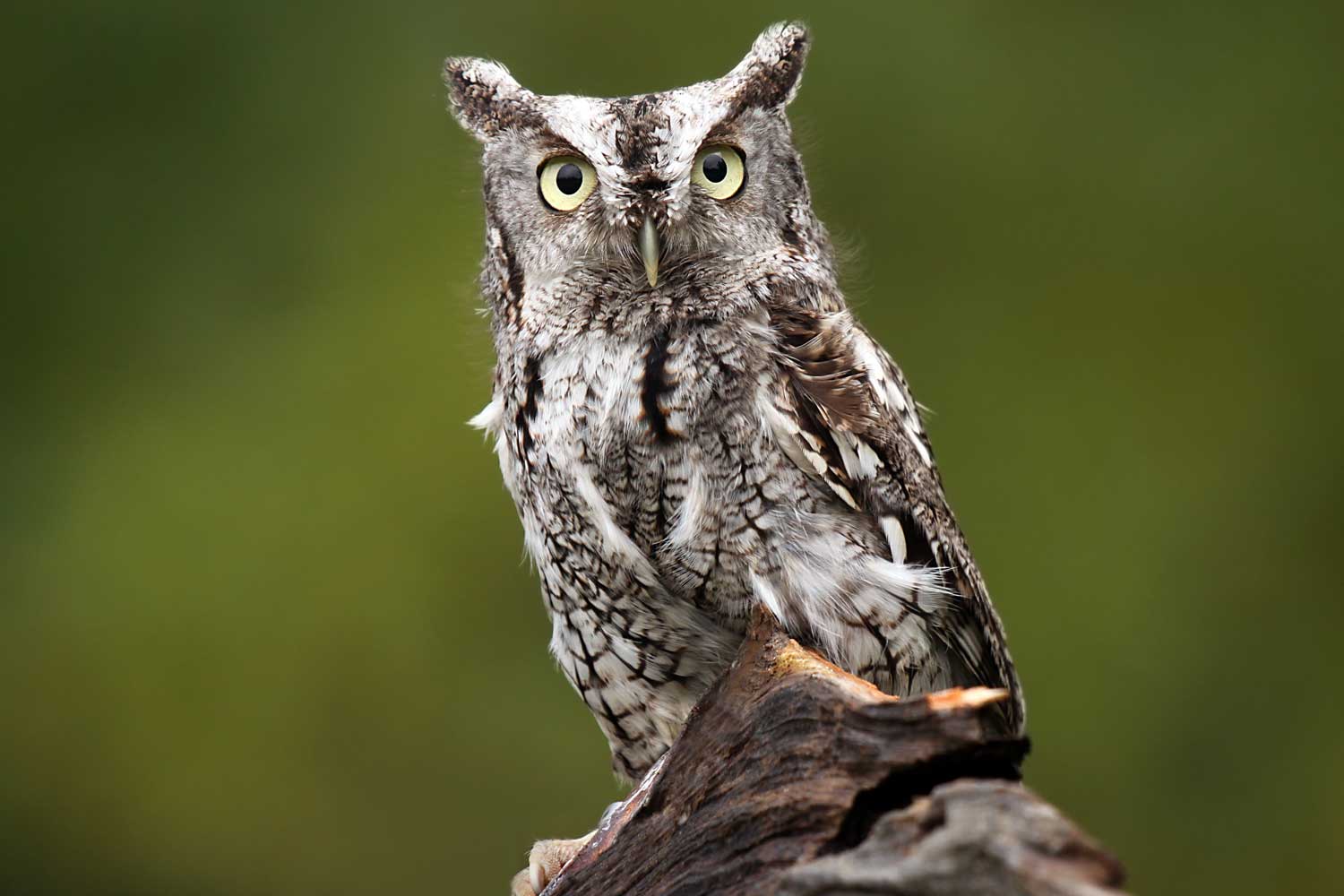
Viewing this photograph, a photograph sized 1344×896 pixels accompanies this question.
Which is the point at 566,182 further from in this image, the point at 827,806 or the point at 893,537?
the point at 827,806

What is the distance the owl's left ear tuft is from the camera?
210cm

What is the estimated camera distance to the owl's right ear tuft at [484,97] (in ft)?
7.04

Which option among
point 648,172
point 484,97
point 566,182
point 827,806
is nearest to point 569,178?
point 566,182

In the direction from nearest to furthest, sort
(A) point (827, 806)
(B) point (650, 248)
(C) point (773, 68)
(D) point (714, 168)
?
(A) point (827, 806), (B) point (650, 248), (D) point (714, 168), (C) point (773, 68)

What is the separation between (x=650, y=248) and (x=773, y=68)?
1.62 feet

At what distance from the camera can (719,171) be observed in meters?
2.01

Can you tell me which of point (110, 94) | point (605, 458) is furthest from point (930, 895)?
point (110, 94)

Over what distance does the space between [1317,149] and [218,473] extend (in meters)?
3.63

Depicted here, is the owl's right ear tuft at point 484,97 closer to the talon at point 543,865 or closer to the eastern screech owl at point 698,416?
the eastern screech owl at point 698,416

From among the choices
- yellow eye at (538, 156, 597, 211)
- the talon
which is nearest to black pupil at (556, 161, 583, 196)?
yellow eye at (538, 156, 597, 211)

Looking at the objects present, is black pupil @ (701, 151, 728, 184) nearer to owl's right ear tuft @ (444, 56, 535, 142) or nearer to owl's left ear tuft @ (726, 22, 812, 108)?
owl's left ear tuft @ (726, 22, 812, 108)

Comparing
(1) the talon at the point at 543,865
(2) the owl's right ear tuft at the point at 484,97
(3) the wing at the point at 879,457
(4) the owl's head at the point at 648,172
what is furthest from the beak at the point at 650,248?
(1) the talon at the point at 543,865

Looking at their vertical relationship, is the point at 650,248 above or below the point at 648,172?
below

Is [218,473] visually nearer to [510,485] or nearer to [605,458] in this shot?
[510,485]
